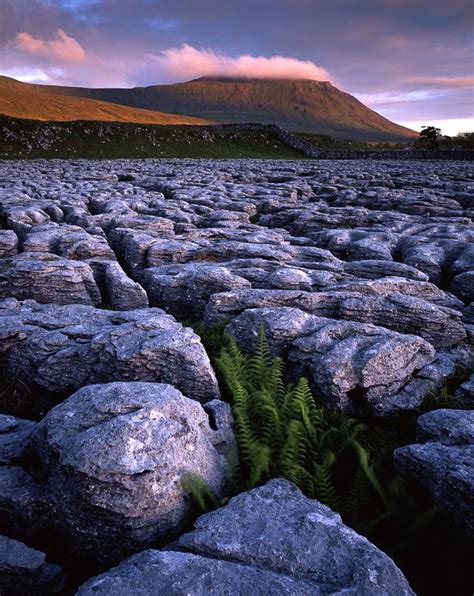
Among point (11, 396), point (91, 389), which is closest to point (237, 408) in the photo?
point (91, 389)

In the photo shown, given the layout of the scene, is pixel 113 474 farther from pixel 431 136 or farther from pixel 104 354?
pixel 431 136

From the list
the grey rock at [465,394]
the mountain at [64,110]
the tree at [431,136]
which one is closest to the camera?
the grey rock at [465,394]

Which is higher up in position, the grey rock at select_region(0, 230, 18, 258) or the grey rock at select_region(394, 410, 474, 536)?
the grey rock at select_region(394, 410, 474, 536)

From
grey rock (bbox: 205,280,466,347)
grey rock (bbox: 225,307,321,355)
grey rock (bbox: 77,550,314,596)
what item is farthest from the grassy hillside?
grey rock (bbox: 77,550,314,596)

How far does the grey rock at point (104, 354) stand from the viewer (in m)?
7.64

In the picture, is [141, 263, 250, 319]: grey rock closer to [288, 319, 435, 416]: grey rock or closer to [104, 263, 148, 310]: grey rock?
[104, 263, 148, 310]: grey rock

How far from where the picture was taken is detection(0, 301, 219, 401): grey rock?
25.1ft

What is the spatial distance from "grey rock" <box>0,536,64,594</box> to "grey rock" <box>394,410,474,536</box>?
4590mm

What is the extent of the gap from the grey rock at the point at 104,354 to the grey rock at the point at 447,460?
3.36 m

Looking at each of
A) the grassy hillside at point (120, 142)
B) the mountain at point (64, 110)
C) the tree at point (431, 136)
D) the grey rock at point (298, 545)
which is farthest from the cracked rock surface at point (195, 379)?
the mountain at point (64, 110)

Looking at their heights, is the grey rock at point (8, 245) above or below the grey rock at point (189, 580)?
below

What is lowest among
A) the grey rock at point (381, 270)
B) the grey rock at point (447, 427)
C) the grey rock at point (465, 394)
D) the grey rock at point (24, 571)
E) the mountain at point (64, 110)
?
the grey rock at point (24, 571)

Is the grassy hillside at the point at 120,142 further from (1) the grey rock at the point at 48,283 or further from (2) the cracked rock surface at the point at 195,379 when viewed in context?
(1) the grey rock at the point at 48,283

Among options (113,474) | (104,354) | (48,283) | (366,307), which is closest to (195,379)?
(104,354)
